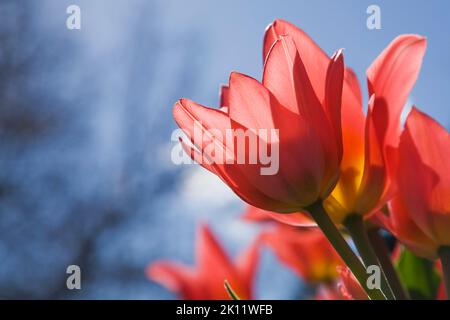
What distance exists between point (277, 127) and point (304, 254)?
1.23 feet

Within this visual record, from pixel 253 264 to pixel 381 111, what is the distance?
0.93 ft

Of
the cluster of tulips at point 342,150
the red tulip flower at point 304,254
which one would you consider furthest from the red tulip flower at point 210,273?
the cluster of tulips at point 342,150

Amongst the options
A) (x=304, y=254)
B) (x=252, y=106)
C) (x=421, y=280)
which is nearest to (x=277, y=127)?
(x=252, y=106)

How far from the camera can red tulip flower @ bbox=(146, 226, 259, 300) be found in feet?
1.73

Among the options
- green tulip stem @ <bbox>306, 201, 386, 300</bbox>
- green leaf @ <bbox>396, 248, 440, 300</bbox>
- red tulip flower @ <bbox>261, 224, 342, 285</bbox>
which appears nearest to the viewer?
green tulip stem @ <bbox>306, 201, 386, 300</bbox>

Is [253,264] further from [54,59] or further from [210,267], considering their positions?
[54,59]

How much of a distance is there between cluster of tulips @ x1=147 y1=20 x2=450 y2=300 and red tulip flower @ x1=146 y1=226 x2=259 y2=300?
6.7 inches

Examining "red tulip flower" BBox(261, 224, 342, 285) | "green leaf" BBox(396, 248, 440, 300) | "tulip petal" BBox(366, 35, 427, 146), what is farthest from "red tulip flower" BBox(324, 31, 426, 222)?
"red tulip flower" BBox(261, 224, 342, 285)

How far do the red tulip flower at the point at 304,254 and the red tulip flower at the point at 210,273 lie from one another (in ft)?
0.22

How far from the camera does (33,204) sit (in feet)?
13.7

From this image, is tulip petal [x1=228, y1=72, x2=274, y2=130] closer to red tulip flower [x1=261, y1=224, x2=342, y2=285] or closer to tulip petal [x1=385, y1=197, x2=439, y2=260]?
tulip petal [x1=385, y1=197, x2=439, y2=260]

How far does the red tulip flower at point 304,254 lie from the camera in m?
0.66

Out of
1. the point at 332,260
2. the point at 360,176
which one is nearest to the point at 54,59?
the point at 332,260

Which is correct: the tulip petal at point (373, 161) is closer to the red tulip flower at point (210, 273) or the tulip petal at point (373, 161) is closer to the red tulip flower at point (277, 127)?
the red tulip flower at point (277, 127)
